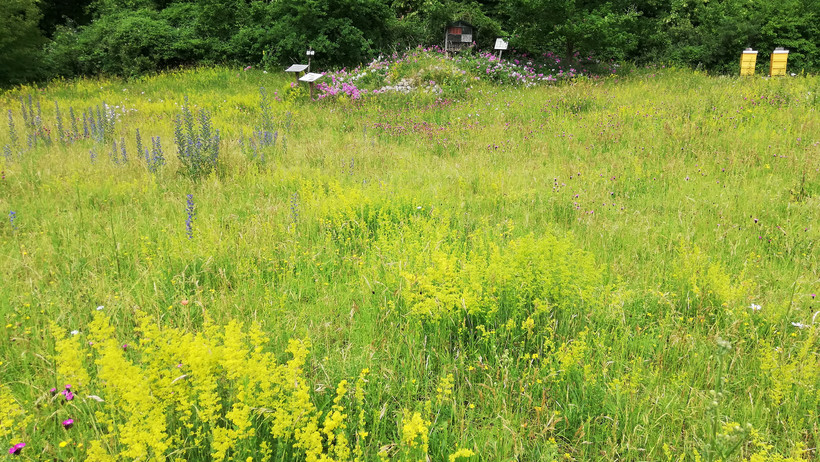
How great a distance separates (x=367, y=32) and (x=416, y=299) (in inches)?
594

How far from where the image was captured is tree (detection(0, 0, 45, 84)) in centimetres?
1236

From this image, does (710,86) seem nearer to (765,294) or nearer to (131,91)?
(765,294)

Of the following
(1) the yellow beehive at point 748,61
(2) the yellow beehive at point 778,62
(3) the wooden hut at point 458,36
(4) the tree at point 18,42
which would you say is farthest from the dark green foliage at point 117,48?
(2) the yellow beehive at point 778,62

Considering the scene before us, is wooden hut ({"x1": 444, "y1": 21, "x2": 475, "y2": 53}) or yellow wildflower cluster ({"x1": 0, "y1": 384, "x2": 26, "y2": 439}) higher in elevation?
wooden hut ({"x1": 444, "y1": 21, "x2": 475, "y2": 53})

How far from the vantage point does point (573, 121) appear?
7891 mm

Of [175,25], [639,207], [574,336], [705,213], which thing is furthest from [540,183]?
[175,25]

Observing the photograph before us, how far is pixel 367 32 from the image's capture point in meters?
15.6

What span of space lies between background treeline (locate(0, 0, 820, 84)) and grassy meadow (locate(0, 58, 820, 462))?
8819mm

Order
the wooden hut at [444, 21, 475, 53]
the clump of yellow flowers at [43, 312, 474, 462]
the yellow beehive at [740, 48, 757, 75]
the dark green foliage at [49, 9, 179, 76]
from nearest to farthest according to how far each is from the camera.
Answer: the clump of yellow flowers at [43, 312, 474, 462]
the yellow beehive at [740, 48, 757, 75]
the dark green foliage at [49, 9, 179, 76]
the wooden hut at [444, 21, 475, 53]

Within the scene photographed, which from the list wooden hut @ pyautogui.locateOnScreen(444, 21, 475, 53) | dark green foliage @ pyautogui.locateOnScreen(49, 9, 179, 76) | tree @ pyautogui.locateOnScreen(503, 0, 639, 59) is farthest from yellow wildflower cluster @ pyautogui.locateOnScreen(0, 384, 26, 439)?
dark green foliage @ pyautogui.locateOnScreen(49, 9, 179, 76)

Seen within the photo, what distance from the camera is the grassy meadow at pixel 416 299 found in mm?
1743

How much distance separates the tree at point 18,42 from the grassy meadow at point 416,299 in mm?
9122

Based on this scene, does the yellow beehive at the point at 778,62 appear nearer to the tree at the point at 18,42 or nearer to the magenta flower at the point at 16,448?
the magenta flower at the point at 16,448

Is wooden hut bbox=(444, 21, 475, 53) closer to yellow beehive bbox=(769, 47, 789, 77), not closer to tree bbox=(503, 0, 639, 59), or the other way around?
tree bbox=(503, 0, 639, 59)
